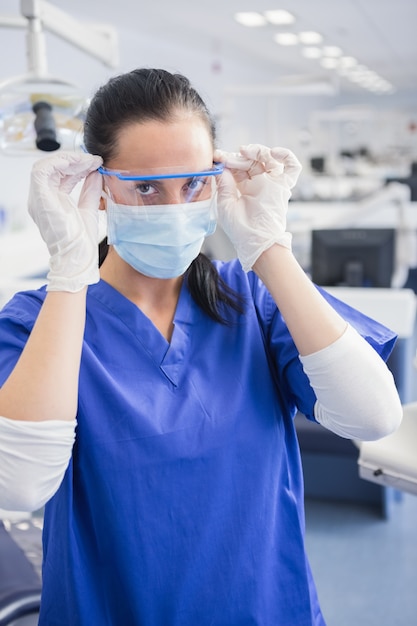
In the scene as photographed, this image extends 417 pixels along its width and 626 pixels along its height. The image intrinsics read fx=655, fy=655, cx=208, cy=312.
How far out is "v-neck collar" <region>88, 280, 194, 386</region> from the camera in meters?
0.98

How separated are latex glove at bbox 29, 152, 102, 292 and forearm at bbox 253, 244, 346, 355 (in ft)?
0.82

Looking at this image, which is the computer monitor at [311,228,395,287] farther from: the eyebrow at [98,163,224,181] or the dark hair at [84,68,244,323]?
the eyebrow at [98,163,224,181]

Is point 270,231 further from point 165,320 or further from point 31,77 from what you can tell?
point 31,77

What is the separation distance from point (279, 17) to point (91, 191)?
506 cm

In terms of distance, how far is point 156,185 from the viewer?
93cm

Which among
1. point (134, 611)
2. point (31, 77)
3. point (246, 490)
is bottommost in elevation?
point (134, 611)

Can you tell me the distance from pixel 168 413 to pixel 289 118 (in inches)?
500

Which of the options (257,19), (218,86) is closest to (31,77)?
(257,19)

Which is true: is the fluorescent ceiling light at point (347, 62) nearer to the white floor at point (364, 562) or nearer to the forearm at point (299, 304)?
the white floor at point (364, 562)

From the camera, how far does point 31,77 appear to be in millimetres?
1651

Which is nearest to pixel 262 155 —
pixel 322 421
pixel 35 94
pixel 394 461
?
pixel 322 421

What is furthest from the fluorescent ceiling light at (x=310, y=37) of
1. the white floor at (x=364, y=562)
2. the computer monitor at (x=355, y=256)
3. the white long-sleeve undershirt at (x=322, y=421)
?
the white long-sleeve undershirt at (x=322, y=421)

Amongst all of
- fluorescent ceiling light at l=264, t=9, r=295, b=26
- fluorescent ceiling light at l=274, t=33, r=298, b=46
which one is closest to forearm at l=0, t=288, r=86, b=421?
fluorescent ceiling light at l=264, t=9, r=295, b=26

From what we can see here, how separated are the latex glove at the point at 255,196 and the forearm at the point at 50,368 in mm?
256
